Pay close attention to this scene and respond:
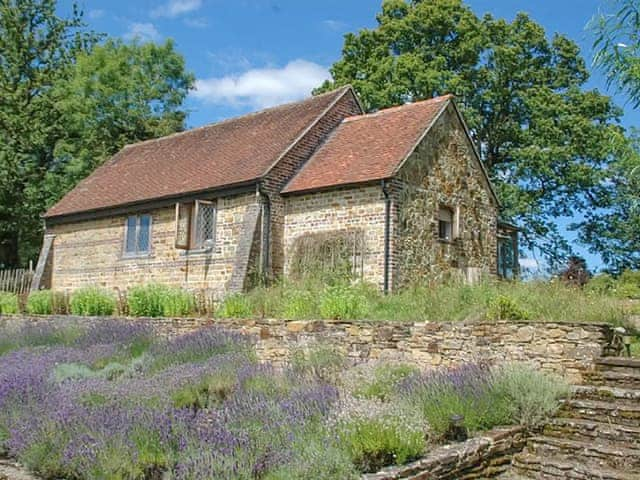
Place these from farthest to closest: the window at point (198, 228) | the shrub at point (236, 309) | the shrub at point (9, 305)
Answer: the shrub at point (9, 305)
the window at point (198, 228)
the shrub at point (236, 309)

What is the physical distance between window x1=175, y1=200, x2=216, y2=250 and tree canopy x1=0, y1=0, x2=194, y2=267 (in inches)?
503

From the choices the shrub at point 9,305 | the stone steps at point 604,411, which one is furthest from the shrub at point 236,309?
the shrub at point 9,305

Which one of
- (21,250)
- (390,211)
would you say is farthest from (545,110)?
(21,250)

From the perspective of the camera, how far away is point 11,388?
7859 mm

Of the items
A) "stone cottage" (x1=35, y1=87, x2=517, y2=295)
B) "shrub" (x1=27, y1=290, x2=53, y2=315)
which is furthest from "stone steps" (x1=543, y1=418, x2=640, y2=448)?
"shrub" (x1=27, y1=290, x2=53, y2=315)

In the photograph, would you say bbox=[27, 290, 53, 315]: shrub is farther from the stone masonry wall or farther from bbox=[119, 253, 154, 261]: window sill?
the stone masonry wall

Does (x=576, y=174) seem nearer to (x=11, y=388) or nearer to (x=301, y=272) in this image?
(x=301, y=272)

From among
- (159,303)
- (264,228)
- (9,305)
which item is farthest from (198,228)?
(9,305)

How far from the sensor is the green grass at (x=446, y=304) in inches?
408

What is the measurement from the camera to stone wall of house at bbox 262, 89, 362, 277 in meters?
18.0

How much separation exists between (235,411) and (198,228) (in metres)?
12.7

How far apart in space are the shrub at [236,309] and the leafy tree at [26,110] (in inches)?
765

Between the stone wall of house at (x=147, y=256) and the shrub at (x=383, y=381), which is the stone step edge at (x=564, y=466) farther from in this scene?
the stone wall of house at (x=147, y=256)

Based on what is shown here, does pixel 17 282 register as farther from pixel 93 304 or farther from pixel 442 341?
pixel 442 341
